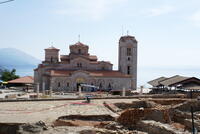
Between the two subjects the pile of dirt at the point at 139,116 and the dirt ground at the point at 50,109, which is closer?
the pile of dirt at the point at 139,116

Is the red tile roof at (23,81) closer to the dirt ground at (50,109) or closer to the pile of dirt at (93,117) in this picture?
the dirt ground at (50,109)

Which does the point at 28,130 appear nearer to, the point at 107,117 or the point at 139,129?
the point at 139,129

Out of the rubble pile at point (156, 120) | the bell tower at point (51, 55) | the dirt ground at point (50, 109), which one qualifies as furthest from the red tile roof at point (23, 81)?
the rubble pile at point (156, 120)

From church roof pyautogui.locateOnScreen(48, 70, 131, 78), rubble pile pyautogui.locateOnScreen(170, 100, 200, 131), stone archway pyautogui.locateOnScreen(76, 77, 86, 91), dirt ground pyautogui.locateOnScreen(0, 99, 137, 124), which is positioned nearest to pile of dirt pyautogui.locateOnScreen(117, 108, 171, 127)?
rubble pile pyautogui.locateOnScreen(170, 100, 200, 131)

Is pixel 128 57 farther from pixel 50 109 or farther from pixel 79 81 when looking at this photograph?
pixel 50 109

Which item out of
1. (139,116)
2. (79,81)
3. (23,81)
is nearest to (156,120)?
(139,116)

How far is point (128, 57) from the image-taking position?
60.9m

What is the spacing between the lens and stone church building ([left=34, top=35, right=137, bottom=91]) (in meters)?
51.8

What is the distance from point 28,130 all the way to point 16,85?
50477 millimetres

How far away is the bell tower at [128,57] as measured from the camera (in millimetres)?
59969

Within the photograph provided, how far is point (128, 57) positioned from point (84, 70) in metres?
10.3

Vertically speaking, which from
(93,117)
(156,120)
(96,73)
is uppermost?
(96,73)

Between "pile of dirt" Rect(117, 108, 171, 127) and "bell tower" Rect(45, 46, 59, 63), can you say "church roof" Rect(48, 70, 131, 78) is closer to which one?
"bell tower" Rect(45, 46, 59, 63)


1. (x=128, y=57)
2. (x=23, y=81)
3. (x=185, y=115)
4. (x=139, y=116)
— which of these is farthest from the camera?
(x=23, y=81)
